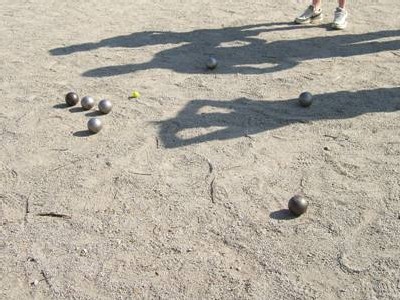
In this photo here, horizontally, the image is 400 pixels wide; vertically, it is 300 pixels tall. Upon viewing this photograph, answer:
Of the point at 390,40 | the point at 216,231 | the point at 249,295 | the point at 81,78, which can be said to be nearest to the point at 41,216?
the point at 216,231

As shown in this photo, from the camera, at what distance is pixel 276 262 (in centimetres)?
378

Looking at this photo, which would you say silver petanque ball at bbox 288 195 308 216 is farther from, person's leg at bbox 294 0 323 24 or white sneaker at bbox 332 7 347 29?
person's leg at bbox 294 0 323 24

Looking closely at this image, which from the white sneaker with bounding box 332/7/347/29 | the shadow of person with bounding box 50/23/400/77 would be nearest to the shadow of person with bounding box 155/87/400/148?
the shadow of person with bounding box 50/23/400/77

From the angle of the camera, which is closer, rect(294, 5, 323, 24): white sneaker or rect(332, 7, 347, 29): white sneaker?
rect(332, 7, 347, 29): white sneaker

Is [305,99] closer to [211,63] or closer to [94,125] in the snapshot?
[211,63]

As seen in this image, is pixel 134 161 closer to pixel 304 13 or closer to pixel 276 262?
pixel 276 262

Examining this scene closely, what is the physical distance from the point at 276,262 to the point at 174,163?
159 centimetres

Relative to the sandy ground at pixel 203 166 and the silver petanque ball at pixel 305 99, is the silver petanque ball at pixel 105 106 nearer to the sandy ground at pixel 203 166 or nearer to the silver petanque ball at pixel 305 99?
the sandy ground at pixel 203 166

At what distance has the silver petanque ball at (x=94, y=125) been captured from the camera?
5.54 meters

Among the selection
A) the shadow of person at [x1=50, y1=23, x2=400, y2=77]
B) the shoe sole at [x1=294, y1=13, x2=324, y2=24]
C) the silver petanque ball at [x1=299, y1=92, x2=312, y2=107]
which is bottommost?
the shadow of person at [x1=50, y1=23, x2=400, y2=77]

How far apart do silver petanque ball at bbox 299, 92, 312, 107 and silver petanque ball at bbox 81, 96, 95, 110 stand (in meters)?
2.34

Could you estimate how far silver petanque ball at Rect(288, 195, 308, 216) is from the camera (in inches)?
164

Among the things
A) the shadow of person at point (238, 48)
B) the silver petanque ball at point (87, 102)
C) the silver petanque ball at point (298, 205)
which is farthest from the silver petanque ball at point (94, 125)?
the silver petanque ball at point (298, 205)

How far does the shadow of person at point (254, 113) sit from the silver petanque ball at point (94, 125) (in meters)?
0.63
